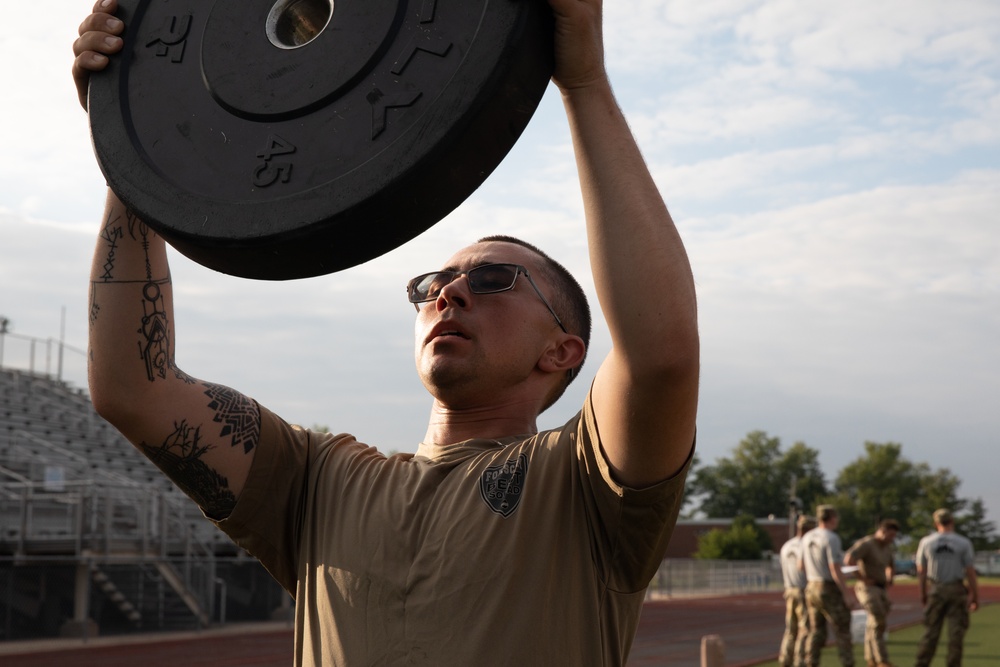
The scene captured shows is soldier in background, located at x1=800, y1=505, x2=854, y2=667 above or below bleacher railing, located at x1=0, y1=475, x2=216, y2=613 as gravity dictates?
below

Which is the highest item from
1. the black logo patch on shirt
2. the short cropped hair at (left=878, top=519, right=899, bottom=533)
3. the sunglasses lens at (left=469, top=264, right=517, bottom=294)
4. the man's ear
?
the sunglasses lens at (left=469, top=264, right=517, bottom=294)

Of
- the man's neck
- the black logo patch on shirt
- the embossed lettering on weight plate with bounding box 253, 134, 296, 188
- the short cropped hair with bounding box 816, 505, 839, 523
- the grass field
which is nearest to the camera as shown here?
the embossed lettering on weight plate with bounding box 253, 134, 296, 188

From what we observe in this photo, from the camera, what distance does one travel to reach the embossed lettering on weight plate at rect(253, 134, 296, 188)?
1.91 meters

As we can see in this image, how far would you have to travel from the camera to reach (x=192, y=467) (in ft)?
7.50

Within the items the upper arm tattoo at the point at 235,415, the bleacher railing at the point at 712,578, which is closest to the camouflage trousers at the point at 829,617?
the upper arm tattoo at the point at 235,415

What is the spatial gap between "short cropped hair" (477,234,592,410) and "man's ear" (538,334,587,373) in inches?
0.9

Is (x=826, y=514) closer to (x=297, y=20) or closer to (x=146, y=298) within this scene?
(x=146, y=298)

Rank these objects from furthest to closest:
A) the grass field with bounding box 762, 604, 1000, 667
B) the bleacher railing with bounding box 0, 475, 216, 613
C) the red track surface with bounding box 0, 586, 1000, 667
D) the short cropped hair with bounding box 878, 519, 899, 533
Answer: the bleacher railing with bounding box 0, 475, 216, 613 < the red track surface with bounding box 0, 586, 1000, 667 < the grass field with bounding box 762, 604, 1000, 667 < the short cropped hair with bounding box 878, 519, 899, 533

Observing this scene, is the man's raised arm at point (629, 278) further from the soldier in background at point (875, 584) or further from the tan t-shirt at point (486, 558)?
the soldier in background at point (875, 584)

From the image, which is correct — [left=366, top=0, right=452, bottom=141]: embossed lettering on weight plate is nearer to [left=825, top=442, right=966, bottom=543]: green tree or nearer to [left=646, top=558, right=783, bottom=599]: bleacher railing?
[left=646, top=558, right=783, bottom=599]: bleacher railing

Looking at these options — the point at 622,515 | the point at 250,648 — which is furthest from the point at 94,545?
Result: the point at 622,515

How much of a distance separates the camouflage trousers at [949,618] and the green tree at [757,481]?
307 feet

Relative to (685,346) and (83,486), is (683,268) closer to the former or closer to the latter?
(685,346)

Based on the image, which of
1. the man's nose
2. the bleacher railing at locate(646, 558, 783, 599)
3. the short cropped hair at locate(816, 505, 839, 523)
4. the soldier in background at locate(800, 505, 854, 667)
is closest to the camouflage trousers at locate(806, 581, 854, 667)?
the soldier in background at locate(800, 505, 854, 667)
